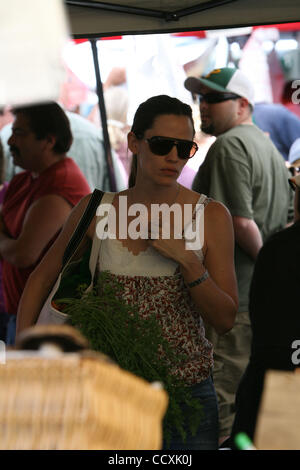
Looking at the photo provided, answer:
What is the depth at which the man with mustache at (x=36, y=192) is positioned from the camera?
283 centimetres

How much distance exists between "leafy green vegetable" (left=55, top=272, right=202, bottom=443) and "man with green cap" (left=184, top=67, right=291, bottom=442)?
1.54 metres

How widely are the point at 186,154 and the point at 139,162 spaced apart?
17 centimetres

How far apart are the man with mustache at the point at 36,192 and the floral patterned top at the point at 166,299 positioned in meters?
0.97

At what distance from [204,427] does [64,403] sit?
3.32 ft

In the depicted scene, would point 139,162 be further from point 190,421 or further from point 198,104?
point 198,104

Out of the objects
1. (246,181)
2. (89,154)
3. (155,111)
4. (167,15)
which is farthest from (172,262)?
(89,154)

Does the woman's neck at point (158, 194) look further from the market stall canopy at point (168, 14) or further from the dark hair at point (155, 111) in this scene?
the market stall canopy at point (168, 14)

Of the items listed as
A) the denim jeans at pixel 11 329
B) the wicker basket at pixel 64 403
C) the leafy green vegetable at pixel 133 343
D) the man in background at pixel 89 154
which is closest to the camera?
the wicker basket at pixel 64 403

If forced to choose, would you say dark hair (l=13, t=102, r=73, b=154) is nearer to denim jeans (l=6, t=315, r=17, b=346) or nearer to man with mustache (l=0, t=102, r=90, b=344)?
man with mustache (l=0, t=102, r=90, b=344)

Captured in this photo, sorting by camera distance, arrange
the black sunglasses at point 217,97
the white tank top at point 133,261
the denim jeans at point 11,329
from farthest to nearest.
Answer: the black sunglasses at point 217,97
the denim jeans at point 11,329
the white tank top at point 133,261

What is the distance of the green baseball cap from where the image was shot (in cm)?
353

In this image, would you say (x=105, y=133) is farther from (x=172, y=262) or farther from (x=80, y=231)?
(x=172, y=262)

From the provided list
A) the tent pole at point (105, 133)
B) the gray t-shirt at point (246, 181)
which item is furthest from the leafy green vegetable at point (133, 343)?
the tent pole at point (105, 133)

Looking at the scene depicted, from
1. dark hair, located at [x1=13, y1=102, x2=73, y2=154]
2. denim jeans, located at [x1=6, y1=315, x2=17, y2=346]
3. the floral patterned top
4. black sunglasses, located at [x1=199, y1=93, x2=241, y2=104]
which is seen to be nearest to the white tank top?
the floral patterned top
